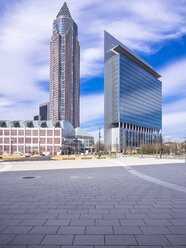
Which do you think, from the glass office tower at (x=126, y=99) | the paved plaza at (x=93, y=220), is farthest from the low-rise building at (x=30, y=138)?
the paved plaza at (x=93, y=220)

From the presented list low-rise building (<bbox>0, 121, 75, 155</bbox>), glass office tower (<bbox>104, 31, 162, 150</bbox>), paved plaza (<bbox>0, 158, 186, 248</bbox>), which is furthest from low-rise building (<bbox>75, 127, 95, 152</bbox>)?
paved plaza (<bbox>0, 158, 186, 248</bbox>)

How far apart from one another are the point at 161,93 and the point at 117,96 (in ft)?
221

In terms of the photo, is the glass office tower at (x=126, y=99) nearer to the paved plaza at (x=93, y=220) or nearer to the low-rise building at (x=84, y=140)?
the low-rise building at (x=84, y=140)

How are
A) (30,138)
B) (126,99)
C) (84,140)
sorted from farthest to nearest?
(126,99) < (84,140) < (30,138)

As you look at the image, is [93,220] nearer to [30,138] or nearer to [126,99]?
[30,138]

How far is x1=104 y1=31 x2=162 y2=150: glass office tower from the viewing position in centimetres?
13038

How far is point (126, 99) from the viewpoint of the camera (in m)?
133

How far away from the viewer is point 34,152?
95.1m

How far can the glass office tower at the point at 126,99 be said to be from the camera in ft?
428

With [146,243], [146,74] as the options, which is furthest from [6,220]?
[146,74]

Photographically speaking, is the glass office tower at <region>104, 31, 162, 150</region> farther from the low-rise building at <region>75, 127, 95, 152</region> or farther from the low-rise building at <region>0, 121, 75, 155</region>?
the low-rise building at <region>0, 121, 75, 155</region>

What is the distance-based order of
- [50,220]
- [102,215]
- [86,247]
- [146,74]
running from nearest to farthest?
1. [86,247]
2. [50,220]
3. [102,215]
4. [146,74]

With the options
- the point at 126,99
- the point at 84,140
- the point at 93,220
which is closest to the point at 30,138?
the point at 84,140

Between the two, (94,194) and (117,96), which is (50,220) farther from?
(117,96)
